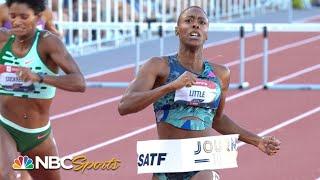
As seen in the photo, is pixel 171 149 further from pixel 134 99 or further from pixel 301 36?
pixel 301 36

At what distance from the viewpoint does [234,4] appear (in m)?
23.6

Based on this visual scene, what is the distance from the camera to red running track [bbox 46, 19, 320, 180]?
9.84 metres

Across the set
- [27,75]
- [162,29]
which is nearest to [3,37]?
[27,75]

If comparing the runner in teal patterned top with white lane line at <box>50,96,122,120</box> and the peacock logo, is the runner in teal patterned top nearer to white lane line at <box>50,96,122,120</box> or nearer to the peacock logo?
the peacock logo

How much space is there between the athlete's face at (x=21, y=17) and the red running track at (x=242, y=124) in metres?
3.23

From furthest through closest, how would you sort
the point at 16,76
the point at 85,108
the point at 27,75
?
the point at 85,108 < the point at 16,76 < the point at 27,75

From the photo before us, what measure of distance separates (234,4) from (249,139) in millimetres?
17906

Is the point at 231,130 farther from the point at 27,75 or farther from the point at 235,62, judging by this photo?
the point at 235,62

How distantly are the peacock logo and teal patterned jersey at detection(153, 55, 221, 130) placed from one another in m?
1.11

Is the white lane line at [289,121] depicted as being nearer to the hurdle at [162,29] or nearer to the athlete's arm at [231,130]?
the hurdle at [162,29]

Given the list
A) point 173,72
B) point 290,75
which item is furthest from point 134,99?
point 290,75

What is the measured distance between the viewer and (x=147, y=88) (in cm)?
550

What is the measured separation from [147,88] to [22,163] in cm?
132

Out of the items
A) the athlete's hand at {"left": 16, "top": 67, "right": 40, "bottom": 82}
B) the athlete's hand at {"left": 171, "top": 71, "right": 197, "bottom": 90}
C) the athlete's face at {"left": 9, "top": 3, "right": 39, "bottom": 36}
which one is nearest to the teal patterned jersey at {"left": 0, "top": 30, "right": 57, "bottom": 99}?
the athlete's face at {"left": 9, "top": 3, "right": 39, "bottom": 36}
